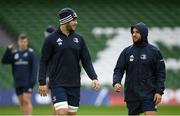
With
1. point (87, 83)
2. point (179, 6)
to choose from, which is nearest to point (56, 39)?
point (87, 83)

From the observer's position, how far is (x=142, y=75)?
12.7m

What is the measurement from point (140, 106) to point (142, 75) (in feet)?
1.89

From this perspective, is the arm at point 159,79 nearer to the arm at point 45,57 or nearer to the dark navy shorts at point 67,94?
the dark navy shorts at point 67,94

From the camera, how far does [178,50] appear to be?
32.8 meters

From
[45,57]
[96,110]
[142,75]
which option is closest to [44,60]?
[45,57]

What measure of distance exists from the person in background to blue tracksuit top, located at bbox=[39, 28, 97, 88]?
7046 mm

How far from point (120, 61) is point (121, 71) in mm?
188

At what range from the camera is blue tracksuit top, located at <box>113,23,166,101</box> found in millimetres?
12688

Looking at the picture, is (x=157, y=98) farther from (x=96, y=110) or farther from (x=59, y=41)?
(x=96, y=110)

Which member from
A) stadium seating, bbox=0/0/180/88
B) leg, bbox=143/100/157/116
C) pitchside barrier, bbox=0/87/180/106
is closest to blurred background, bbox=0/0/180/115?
stadium seating, bbox=0/0/180/88

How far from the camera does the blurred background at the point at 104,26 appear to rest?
30734 mm

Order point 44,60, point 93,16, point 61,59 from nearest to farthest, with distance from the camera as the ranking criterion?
point 61,59, point 44,60, point 93,16

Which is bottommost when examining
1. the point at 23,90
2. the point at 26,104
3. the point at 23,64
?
the point at 26,104

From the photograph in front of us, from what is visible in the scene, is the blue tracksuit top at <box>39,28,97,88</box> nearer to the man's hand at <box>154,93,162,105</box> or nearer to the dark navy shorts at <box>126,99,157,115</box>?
the dark navy shorts at <box>126,99,157,115</box>
